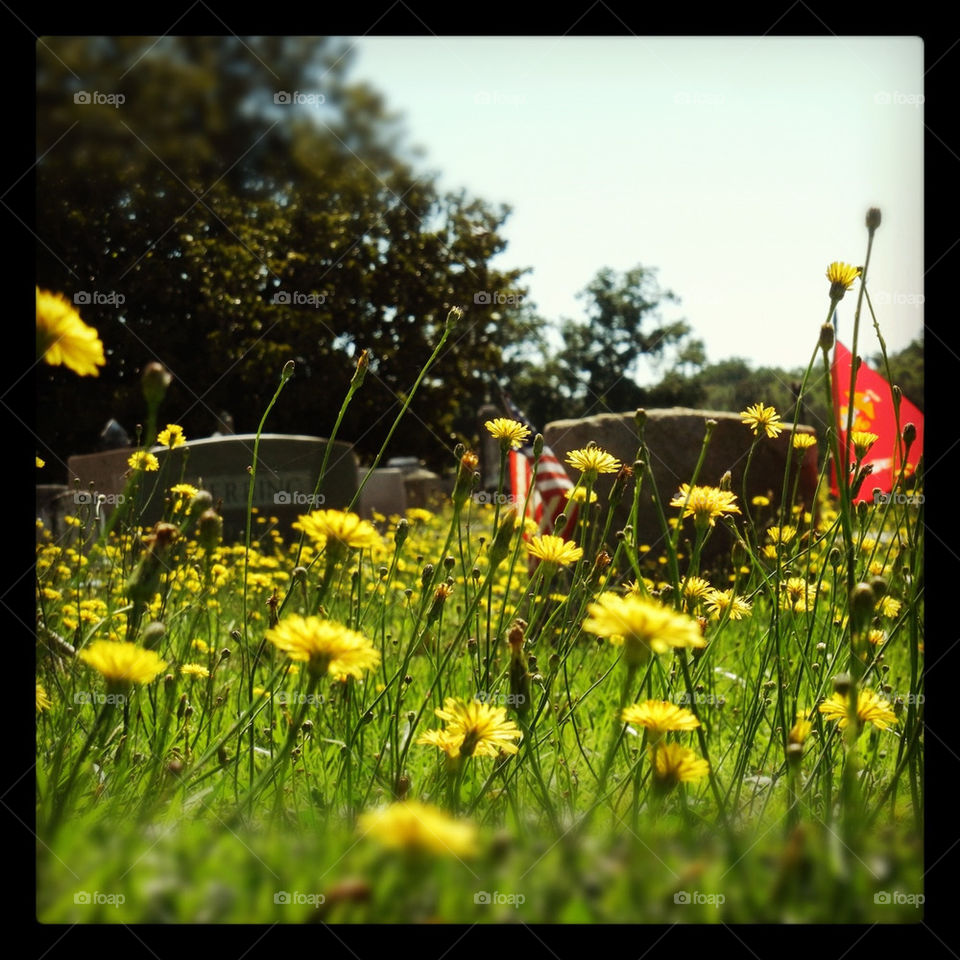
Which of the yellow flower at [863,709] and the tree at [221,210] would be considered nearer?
the yellow flower at [863,709]

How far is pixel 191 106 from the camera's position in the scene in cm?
171

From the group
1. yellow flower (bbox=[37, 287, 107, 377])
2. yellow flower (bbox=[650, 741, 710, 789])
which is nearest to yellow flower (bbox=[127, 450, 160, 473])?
yellow flower (bbox=[37, 287, 107, 377])

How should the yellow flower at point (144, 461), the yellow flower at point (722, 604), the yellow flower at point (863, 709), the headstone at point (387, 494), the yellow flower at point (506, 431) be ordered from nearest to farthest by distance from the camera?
the yellow flower at point (144, 461) → the yellow flower at point (863, 709) → the yellow flower at point (506, 431) → the yellow flower at point (722, 604) → the headstone at point (387, 494)

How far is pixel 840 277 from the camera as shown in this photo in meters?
1.28

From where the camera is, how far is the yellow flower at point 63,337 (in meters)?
0.87

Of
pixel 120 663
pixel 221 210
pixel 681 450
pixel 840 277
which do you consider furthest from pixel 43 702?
pixel 681 450

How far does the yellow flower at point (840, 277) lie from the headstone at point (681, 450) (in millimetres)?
2960

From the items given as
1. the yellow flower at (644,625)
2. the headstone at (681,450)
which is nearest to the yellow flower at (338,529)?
the yellow flower at (644,625)

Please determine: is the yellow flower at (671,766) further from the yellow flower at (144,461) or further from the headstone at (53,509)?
the headstone at (53,509)

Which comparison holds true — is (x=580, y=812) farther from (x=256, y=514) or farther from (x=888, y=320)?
(x=256, y=514)

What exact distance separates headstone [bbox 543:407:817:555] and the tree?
3.10ft
